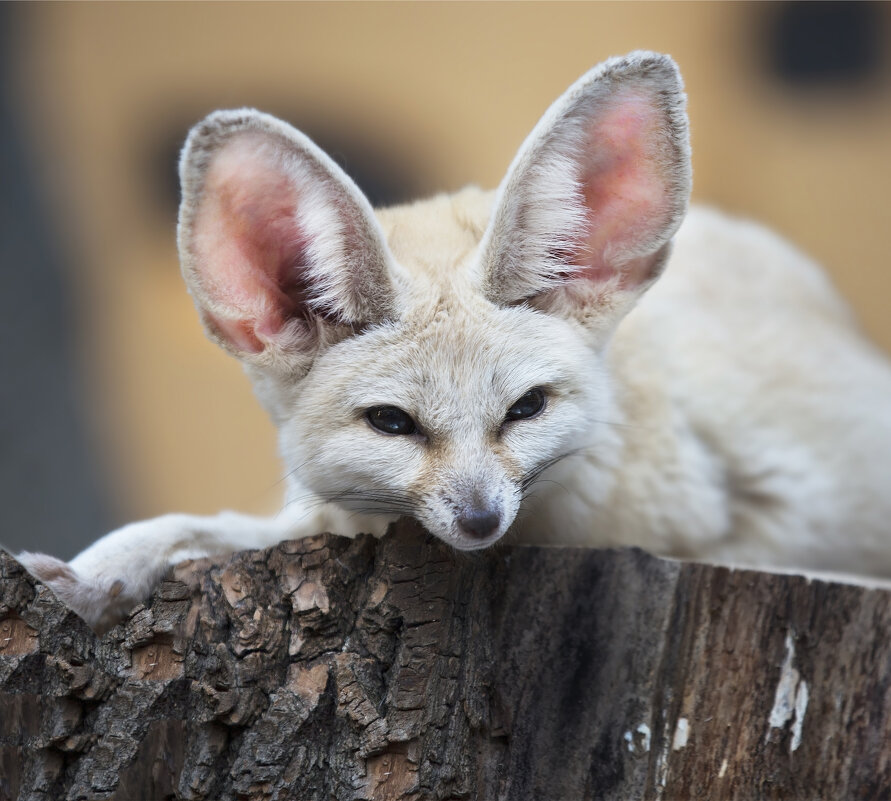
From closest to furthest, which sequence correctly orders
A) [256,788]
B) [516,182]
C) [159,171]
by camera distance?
[256,788] < [516,182] < [159,171]

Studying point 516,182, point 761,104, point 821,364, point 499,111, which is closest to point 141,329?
point 499,111

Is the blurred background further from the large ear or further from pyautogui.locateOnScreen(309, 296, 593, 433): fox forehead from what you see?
pyautogui.locateOnScreen(309, 296, 593, 433): fox forehead

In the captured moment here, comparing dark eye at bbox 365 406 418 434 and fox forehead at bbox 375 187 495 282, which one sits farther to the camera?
fox forehead at bbox 375 187 495 282

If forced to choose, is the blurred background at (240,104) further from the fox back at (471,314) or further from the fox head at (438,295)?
the fox head at (438,295)

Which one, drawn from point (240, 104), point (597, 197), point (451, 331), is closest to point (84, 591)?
point (451, 331)

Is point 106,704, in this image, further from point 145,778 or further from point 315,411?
point 315,411

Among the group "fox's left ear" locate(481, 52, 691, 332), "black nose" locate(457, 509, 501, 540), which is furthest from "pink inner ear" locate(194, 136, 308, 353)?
"black nose" locate(457, 509, 501, 540)

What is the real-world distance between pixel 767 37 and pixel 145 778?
9.11m

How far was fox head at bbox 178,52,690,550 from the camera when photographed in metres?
2.85

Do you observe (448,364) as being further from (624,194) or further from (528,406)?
(624,194)

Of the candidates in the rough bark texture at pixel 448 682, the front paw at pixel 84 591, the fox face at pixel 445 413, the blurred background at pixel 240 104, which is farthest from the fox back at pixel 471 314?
the blurred background at pixel 240 104

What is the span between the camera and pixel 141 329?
31.3 ft

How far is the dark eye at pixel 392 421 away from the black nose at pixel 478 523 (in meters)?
0.33

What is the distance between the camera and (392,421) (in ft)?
9.71
